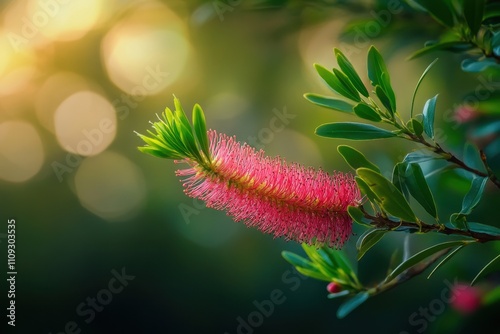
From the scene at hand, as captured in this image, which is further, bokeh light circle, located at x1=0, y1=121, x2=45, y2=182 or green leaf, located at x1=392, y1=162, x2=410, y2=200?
bokeh light circle, located at x1=0, y1=121, x2=45, y2=182

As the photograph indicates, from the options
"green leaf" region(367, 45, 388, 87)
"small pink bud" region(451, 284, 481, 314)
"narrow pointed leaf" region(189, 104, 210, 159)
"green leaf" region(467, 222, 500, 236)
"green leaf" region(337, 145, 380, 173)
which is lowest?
"small pink bud" region(451, 284, 481, 314)

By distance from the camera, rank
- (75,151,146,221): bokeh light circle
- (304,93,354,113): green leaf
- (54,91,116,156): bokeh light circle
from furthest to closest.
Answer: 1. (75,151,146,221): bokeh light circle
2. (54,91,116,156): bokeh light circle
3. (304,93,354,113): green leaf

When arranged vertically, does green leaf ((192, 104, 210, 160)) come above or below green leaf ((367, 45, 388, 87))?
above

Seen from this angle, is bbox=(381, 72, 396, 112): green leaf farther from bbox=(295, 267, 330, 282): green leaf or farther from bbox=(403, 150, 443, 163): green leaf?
bbox=(295, 267, 330, 282): green leaf

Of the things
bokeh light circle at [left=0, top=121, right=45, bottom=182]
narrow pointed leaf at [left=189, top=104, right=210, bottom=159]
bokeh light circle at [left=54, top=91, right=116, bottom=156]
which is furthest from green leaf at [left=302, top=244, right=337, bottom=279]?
bokeh light circle at [left=0, top=121, right=45, bottom=182]

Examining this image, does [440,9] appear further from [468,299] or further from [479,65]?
[468,299]

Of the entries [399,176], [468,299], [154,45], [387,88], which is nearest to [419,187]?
[399,176]

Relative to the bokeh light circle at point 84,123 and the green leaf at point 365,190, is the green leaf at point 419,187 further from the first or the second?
the bokeh light circle at point 84,123

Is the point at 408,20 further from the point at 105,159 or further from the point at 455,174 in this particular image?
the point at 105,159
